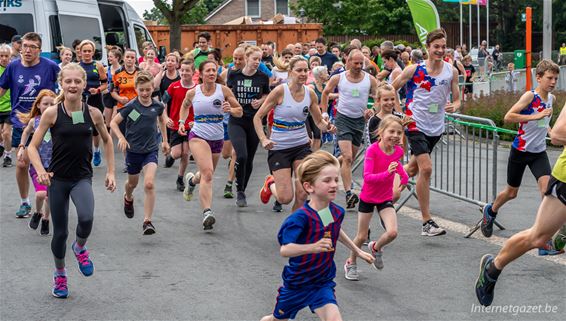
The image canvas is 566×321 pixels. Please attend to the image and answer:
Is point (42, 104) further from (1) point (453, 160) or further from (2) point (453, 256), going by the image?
(1) point (453, 160)

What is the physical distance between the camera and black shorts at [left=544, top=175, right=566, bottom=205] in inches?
265

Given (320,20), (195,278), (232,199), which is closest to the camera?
(195,278)

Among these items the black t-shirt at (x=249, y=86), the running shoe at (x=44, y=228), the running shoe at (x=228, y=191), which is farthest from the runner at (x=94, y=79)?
the running shoe at (x=44, y=228)

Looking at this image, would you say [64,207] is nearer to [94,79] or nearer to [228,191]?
[228,191]

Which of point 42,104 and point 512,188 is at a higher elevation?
point 42,104

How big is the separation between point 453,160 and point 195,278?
4585 millimetres

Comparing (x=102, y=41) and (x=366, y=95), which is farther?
(x=102, y=41)

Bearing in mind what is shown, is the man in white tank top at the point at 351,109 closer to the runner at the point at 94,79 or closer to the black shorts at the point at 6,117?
the runner at the point at 94,79

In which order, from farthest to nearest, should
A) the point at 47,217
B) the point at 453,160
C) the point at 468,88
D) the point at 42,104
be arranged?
the point at 468,88 < the point at 453,160 < the point at 47,217 < the point at 42,104

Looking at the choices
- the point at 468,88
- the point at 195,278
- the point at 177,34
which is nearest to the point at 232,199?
the point at 195,278

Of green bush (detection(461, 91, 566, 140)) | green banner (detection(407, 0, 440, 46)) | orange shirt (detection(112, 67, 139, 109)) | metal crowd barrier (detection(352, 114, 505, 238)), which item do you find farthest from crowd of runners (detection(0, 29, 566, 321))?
green bush (detection(461, 91, 566, 140))

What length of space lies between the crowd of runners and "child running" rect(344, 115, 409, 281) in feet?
0.04

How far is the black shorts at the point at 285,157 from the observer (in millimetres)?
10297

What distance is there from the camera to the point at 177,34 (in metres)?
37.9
